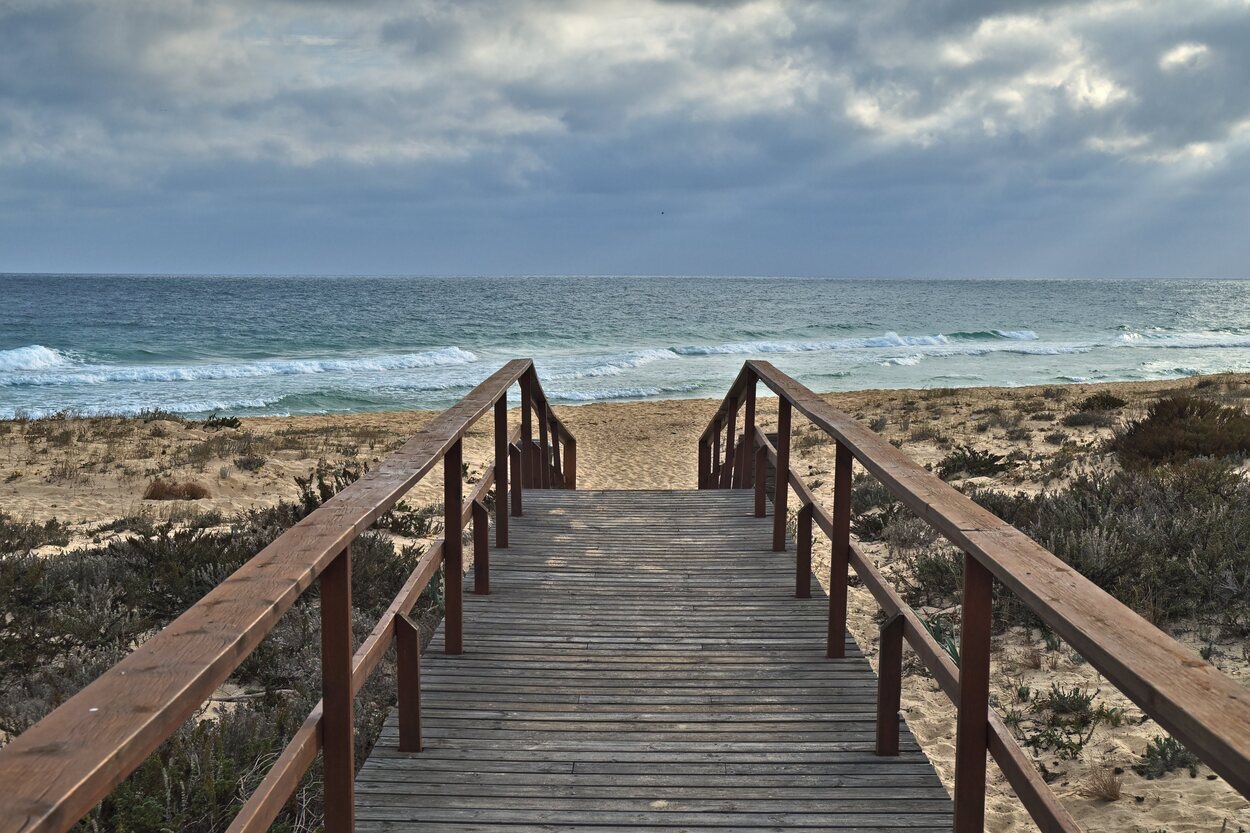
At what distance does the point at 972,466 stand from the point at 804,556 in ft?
21.0

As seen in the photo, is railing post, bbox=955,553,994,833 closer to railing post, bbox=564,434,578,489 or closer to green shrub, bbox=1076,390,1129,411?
railing post, bbox=564,434,578,489

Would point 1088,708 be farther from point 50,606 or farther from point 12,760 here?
point 50,606

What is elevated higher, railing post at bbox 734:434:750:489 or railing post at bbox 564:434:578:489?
railing post at bbox 734:434:750:489

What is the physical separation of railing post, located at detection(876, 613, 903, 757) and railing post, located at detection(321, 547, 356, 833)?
168 centimetres

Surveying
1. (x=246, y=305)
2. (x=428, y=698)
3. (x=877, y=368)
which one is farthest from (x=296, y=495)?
Result: (x=246, y=305)

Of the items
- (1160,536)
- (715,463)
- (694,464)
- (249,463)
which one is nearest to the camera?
(1160,536)

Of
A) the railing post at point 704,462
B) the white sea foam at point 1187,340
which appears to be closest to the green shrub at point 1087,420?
the railing post at point 704,462

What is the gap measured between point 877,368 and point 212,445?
26.7 m

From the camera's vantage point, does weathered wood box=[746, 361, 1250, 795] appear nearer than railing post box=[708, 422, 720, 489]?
Yes

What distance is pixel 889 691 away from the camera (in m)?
2.95

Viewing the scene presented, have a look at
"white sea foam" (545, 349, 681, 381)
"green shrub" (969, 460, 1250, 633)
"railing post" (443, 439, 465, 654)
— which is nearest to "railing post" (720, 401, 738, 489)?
"green shrub" (969, 460, 1250, 633)

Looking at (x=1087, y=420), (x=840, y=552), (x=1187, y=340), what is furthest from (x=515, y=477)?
(x=1187, y=340)

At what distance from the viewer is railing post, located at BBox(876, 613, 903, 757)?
2.93 m

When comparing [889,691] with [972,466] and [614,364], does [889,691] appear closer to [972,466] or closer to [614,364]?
[972,466]
